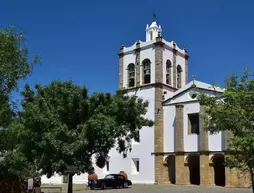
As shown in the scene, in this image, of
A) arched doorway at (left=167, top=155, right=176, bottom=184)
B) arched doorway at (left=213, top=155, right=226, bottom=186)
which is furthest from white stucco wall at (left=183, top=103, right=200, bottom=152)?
arched doorway at (left=213, top=155, right=226, bottom=186)

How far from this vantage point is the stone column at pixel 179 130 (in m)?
40.1

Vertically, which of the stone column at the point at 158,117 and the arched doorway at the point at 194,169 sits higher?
the stone column at the point at 158,117

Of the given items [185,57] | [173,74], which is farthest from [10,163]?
[185,57]

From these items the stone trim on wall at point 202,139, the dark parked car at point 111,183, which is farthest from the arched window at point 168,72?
the dark parked car at point 111,183

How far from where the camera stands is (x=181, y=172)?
3975 centimetres

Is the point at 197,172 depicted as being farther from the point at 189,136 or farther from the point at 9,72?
the point at 9,72

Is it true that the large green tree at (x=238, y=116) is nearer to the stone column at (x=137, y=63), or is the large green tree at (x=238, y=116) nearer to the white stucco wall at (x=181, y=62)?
the stone column at (x=137, y=63)

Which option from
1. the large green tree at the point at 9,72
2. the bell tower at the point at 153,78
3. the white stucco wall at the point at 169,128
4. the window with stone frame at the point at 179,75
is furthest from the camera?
the window with stone frame at the point at 179,75

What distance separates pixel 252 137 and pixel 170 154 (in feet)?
89.2

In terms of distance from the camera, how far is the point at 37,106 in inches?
838

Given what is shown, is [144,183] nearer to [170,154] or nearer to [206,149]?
[170,154]

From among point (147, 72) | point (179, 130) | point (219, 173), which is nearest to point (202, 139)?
point (179, 130)

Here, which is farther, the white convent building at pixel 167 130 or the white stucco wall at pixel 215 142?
the white convent building at pixel 167 130

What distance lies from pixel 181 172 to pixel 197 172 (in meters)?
2.52
